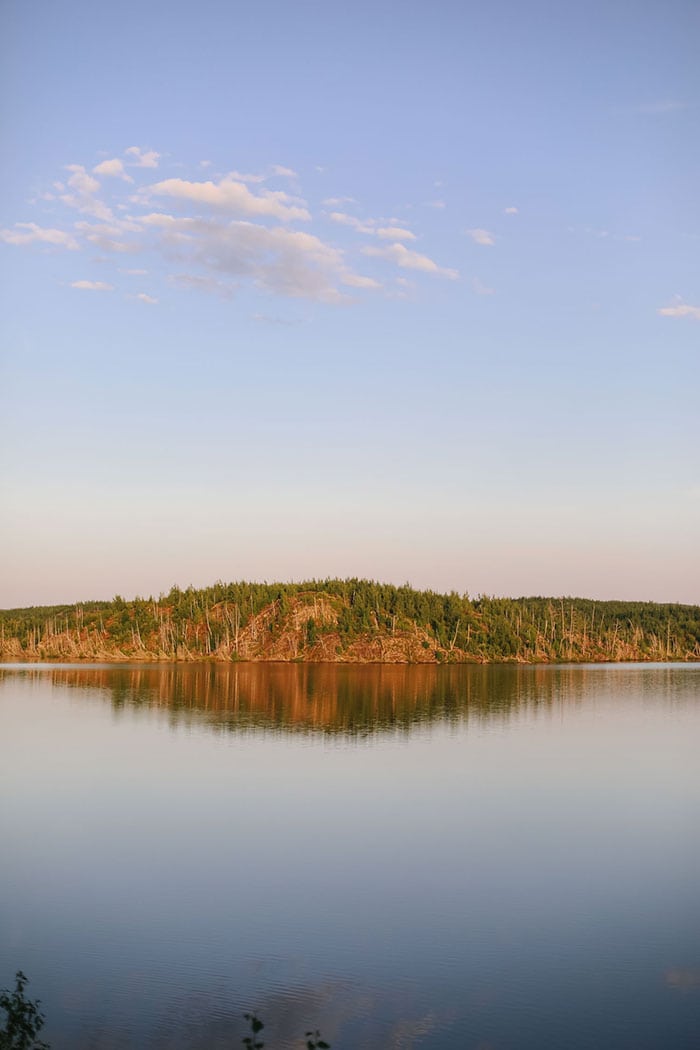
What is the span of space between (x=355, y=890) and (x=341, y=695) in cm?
5544

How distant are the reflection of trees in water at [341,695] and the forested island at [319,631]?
46135mm

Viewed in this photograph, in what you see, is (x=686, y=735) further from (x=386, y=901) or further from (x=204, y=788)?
(x=386, y=901)

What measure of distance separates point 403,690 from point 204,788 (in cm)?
5070

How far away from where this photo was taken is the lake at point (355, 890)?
1437cm

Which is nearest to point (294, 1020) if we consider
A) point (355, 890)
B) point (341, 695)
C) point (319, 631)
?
point (355, 890)

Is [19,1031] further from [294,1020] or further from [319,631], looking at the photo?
[319,631]

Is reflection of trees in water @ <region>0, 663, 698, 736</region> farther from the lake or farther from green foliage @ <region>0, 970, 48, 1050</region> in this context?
green foliage @ <region>0, 970, 48, 1050</region>

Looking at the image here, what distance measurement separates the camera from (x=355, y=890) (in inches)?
827

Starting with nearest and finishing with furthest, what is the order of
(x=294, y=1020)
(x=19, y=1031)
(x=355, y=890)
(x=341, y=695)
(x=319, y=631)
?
(x=19, y=1031), (x=294, y=1020), (x=355, y=890), (x=341, y=695), (x=319, y=631)

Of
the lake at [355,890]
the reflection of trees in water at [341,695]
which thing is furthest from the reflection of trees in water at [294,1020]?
the reflection of trees in water at [341,695]

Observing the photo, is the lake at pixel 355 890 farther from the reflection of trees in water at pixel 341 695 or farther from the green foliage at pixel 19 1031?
the reflection of trees in water at pixel 341 695

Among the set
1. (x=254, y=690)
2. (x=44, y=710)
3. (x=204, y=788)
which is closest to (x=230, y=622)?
(x=254, y=690)

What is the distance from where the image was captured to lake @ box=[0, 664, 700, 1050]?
14.4m

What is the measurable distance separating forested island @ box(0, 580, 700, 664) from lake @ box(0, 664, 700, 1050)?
112590 mm
